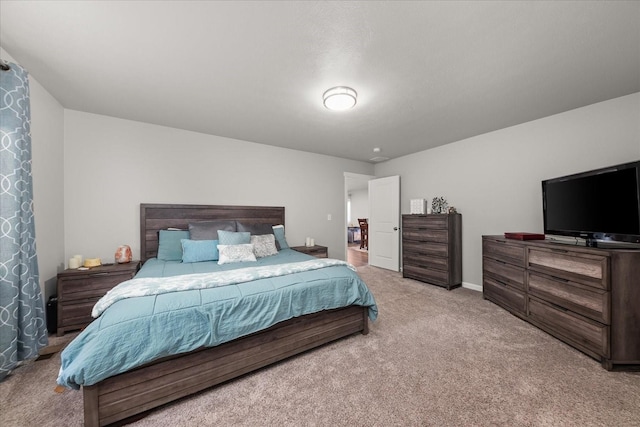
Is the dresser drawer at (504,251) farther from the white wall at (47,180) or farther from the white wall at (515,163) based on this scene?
the white wall at (47,180)

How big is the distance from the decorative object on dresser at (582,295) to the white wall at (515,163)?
87cm

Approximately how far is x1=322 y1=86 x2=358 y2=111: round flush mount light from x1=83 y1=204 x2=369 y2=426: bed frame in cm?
199

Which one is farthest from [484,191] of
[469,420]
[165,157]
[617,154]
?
→ [165,157]

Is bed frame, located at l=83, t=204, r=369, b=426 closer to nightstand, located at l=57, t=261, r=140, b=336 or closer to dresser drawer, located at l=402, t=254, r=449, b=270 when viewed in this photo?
nightstand, located at l=57, t=261, r=140, b=336

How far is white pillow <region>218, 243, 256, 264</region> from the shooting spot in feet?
8.89

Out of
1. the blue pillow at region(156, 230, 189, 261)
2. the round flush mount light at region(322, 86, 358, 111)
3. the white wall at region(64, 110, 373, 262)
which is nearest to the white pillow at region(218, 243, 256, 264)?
the blue pillow at region(156, 230, 189, 261)

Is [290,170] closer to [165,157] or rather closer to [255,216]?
[255,216]

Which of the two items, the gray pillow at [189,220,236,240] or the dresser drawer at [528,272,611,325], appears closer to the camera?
the dresser drawer at [528,272,611,325]

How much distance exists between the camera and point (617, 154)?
8.14 feet

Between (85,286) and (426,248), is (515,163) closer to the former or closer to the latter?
(426,248)

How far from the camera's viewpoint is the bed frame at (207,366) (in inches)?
52.2

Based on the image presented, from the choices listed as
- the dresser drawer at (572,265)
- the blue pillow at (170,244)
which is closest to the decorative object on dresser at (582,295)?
the dresser drawer at (572,265)

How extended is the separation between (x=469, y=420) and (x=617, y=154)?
309 cm

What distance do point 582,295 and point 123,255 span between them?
469cm
